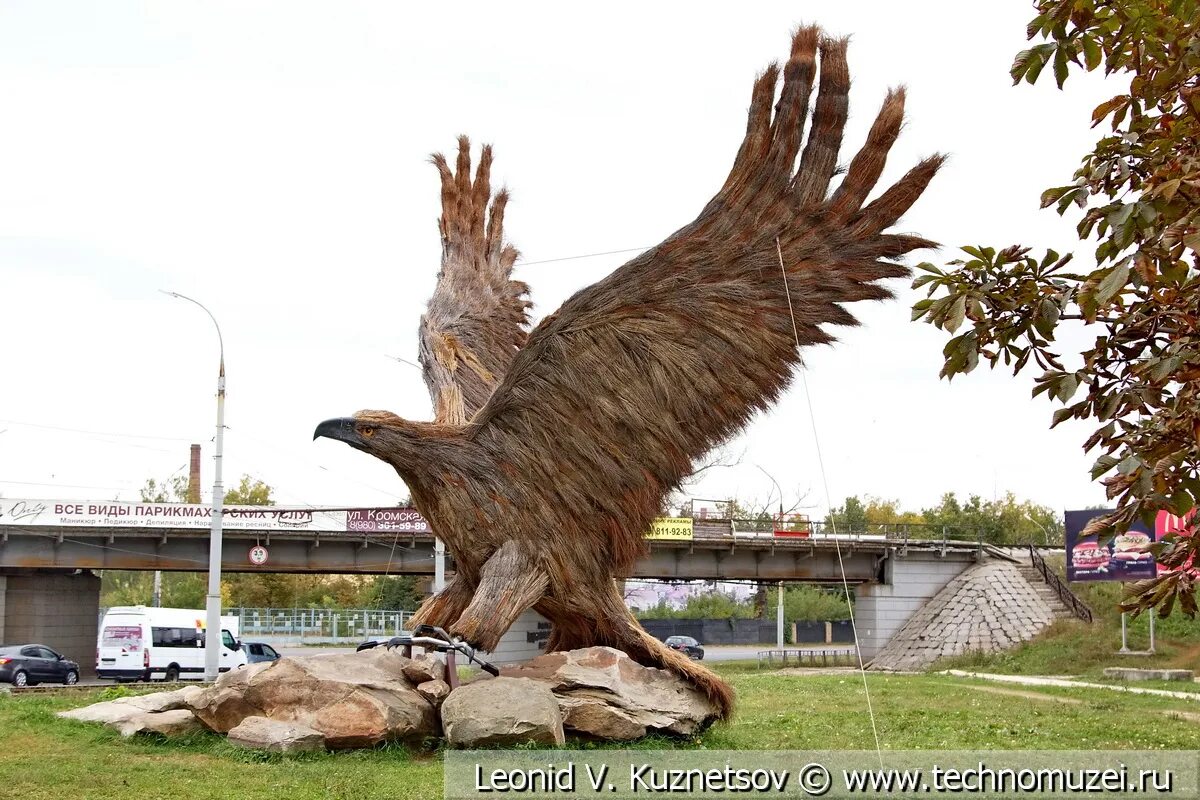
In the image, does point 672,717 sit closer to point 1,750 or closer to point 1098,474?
point 1,750

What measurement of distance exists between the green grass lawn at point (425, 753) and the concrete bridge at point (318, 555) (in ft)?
40.5

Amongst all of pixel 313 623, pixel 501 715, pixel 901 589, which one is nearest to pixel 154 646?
pixel 313 623

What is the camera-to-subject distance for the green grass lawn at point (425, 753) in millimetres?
8414

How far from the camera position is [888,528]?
40.7 meters

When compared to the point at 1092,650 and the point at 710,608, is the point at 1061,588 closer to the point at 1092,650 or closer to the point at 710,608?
the point at 1092,650

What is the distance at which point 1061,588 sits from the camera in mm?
37188

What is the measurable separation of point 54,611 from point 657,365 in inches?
1262

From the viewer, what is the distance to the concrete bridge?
33.0 metres

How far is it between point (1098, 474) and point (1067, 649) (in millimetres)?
30626

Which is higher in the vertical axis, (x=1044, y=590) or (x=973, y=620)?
(x=1044, y=590)

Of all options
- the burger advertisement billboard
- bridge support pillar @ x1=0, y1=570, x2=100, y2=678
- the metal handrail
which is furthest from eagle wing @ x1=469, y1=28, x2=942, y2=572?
bridge support pillar @ x1=0, y1=570, x2=100, y2=678

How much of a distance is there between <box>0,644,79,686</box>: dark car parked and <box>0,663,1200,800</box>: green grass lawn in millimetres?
11149

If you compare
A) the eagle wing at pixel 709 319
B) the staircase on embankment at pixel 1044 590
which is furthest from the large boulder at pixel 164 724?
the staircase on embankment at pixel 1044 590

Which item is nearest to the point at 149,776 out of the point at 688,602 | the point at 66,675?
the point at 66,675
